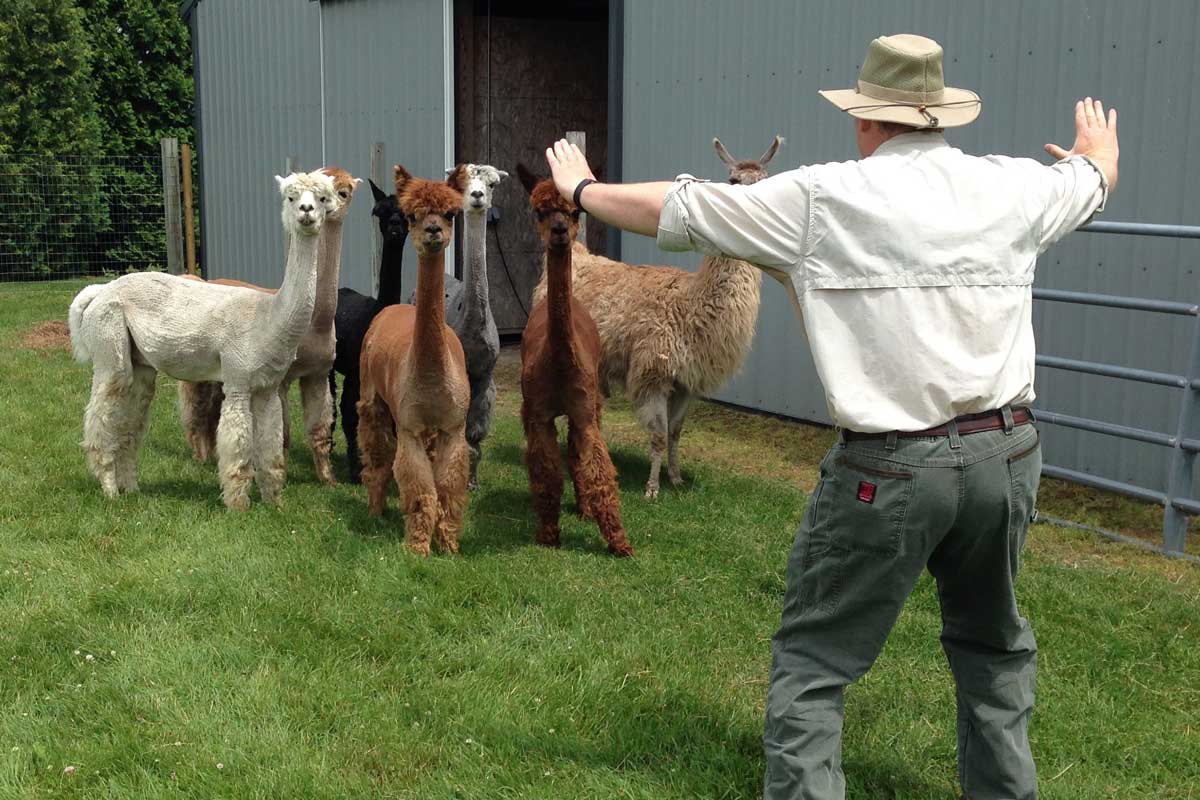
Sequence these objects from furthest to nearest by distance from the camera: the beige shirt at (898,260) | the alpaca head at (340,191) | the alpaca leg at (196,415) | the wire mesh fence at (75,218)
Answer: the wire mesh fence at (75,218) → the alpaca leg at (196,415) → the alpaca head at (340,191) → the beige shirt at (898,260)

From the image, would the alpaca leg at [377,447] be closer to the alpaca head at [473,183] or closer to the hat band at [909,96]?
the alpaca head at [473,183]

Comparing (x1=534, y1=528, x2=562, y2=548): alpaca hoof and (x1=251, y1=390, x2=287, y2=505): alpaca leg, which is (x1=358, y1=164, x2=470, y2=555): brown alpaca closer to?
(x1=534, y1=528, x2=562, y2=548): alpaca hoof

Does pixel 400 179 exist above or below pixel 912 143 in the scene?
below

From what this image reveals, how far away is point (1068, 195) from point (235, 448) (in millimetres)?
4417

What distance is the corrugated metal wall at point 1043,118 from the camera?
655 centimetres

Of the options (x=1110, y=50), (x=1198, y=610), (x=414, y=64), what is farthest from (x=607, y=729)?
(x=414, y=64)

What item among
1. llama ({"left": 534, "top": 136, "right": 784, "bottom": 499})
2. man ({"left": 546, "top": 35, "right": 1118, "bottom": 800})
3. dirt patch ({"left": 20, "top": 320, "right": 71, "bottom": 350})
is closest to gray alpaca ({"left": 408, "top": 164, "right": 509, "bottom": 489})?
llama ({"left": 534, "top": 136, "right": 784, "bottom": 499})

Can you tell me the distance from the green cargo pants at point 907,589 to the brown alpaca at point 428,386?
8.84ft

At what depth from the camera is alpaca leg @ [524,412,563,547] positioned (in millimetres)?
5898

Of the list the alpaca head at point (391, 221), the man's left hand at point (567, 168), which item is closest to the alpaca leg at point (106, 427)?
the alpaca head at point (391, 221)

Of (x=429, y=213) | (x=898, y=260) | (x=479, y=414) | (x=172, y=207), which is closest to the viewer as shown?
(x=898, y=260)

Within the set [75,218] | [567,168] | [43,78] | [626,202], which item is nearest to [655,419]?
[567,168]

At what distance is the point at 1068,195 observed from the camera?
302 cm

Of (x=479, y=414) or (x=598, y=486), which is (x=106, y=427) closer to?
(x=479, y=414)
